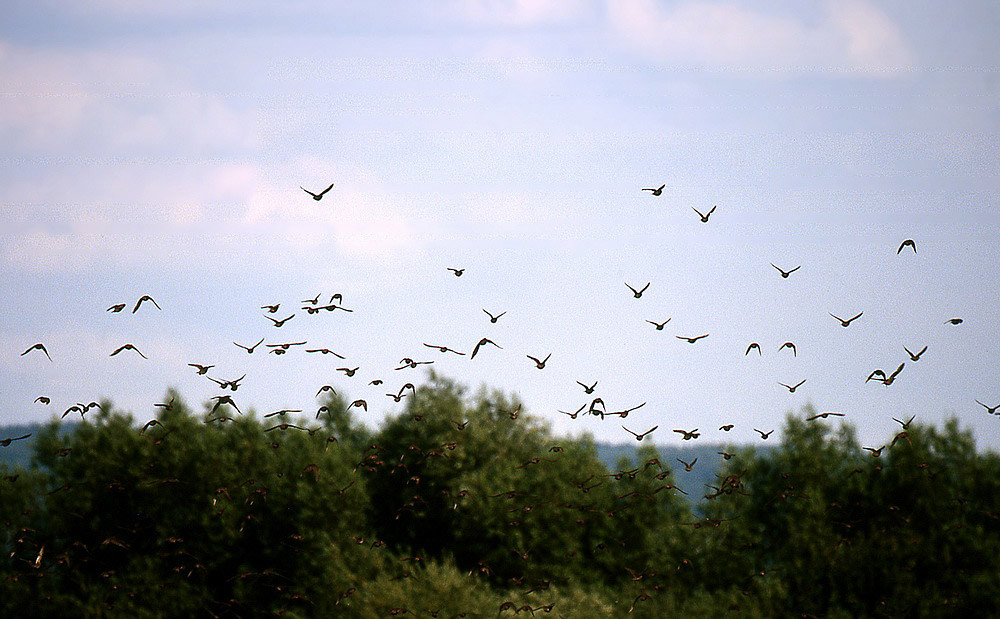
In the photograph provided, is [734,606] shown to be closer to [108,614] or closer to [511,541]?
[511,541]

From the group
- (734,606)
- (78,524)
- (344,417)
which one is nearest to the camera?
(734,606)

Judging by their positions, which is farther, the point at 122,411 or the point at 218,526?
the point at 122,411

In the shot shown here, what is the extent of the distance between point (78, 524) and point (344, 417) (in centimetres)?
1980

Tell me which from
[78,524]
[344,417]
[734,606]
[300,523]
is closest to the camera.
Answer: [734,606]

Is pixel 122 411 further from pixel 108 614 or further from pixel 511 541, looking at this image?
pixel 511 541

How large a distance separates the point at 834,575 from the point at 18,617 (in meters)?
40.6

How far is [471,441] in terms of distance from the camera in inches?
2098

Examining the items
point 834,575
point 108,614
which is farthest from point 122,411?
point 834,575

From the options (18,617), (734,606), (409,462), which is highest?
A: (409,462)

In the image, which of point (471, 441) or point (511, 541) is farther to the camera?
point (471, 441)

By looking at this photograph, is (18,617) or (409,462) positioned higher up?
(409,462)

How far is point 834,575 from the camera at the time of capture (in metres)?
45.2

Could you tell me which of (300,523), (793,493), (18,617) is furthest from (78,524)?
(793,493)

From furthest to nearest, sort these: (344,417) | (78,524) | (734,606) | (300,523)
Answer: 1. (344,417)
2. (78,524)
3. (300,523)
4. (734,606)
